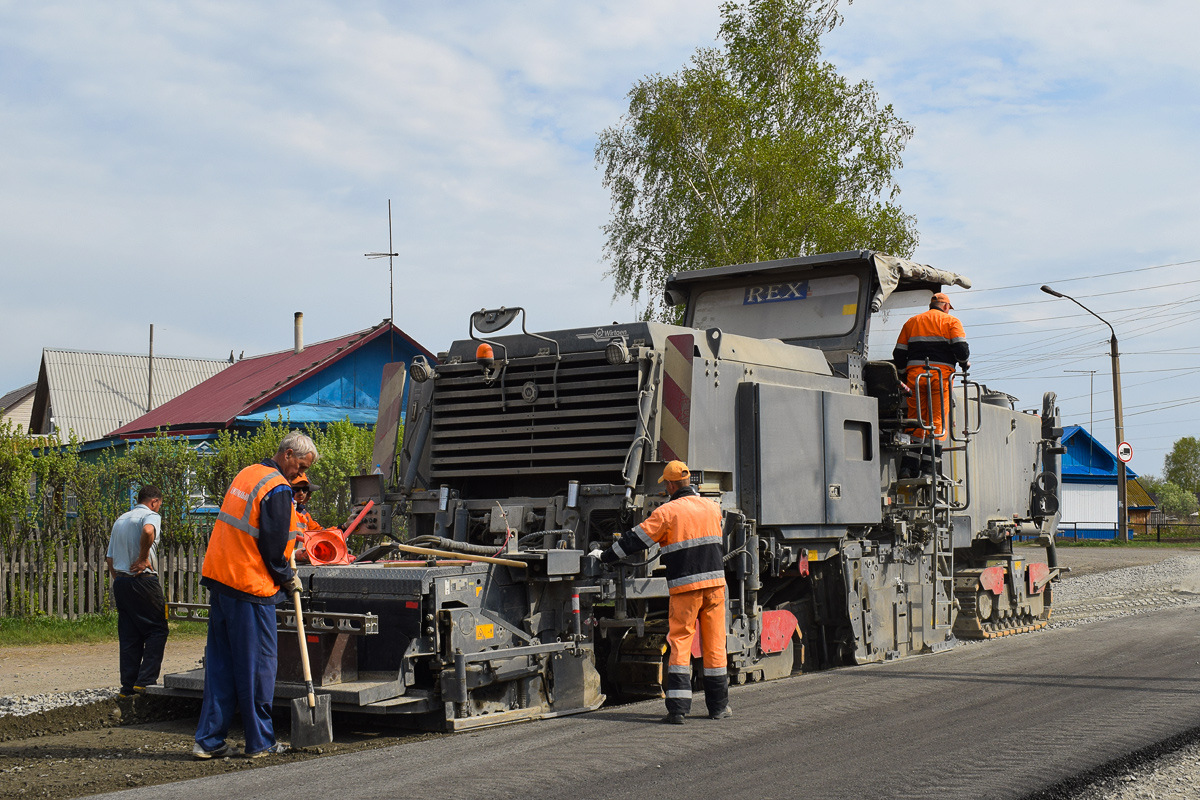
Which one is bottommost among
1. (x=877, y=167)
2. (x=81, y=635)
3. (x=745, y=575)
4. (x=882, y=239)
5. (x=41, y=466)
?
(x=81, y=635)

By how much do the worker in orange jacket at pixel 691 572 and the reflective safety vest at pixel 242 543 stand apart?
7.22 ft

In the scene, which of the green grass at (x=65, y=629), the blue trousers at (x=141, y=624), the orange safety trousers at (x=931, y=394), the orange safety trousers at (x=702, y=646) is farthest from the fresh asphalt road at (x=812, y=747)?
the green grass at (x=65, y=629)

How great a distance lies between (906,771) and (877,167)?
21.8 meters

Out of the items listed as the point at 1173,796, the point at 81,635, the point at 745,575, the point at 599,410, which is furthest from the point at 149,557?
the point at 1173,796

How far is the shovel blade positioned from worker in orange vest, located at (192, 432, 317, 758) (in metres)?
0.16

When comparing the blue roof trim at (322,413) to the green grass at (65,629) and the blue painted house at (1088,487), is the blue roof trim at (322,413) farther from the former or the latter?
the blue painted house at (1088,487)

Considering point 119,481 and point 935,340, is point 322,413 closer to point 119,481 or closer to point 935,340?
point 119,481

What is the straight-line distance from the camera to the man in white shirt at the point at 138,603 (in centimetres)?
853

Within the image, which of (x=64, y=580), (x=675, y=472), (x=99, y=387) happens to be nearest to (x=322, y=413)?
(x=64, y=580)

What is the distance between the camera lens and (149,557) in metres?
8.74

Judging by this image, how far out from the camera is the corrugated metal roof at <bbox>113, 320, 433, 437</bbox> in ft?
91.5

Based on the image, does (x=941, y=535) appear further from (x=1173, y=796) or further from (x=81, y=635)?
(x=81, y=635)

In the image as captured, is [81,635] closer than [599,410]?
No

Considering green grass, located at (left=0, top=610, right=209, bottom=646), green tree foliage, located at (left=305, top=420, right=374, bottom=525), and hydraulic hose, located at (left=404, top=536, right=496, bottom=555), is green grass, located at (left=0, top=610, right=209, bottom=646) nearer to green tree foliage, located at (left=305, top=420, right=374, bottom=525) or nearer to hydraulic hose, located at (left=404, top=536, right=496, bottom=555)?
green tree foliage, located at (left=305, top=420, right=374, bottom=525)
